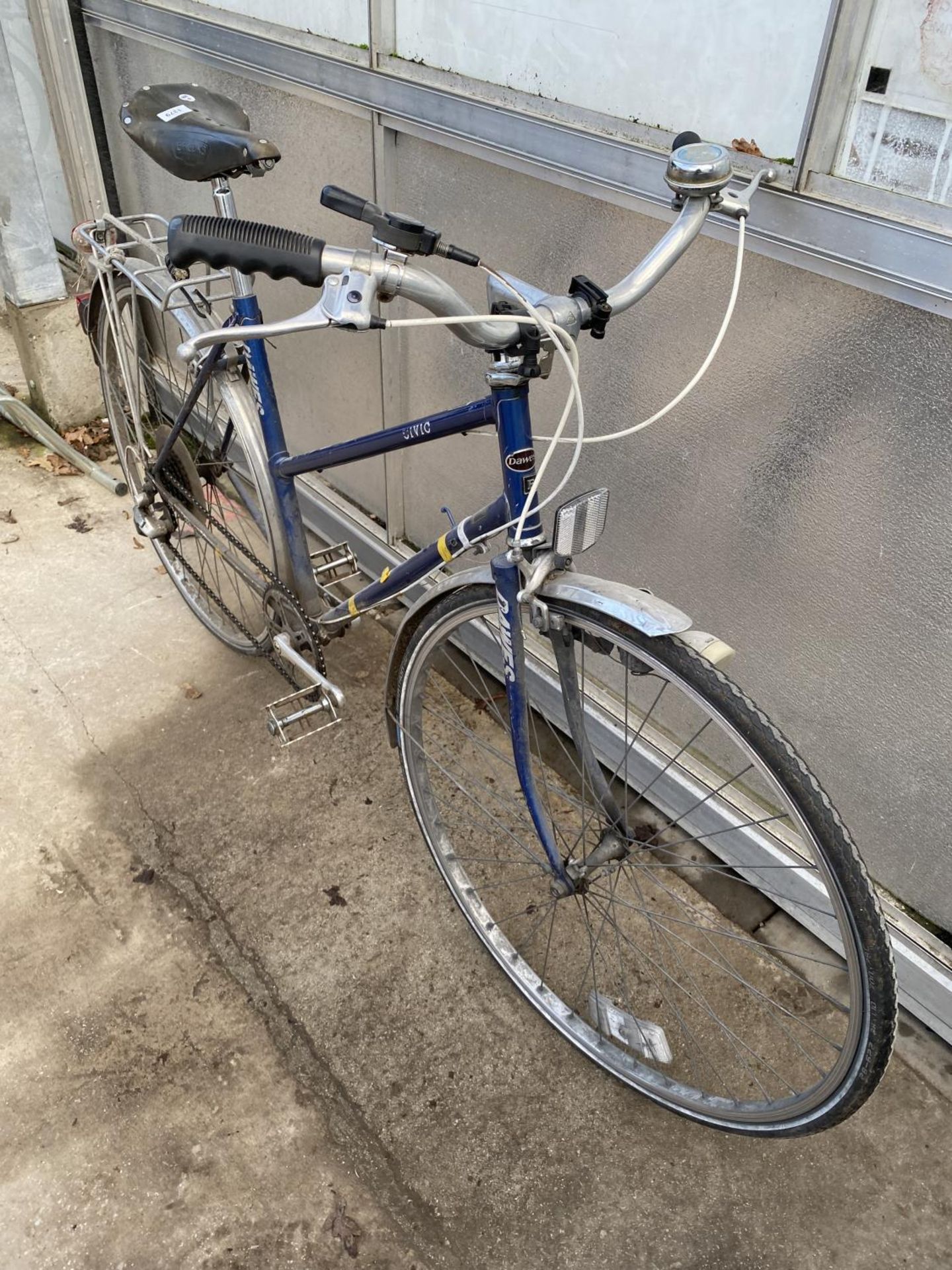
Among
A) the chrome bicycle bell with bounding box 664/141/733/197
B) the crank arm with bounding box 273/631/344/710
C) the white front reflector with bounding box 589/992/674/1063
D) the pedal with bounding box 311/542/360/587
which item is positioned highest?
the chrome bicycle bell with bounding box 664/141/733/197

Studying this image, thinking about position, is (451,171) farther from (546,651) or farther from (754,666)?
(754,666)

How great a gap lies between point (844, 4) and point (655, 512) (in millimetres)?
1109

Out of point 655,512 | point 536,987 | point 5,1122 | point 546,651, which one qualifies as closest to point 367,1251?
point 536,987

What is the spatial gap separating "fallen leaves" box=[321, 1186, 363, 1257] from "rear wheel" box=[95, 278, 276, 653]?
5.10ft

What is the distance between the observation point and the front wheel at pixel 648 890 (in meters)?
2.02

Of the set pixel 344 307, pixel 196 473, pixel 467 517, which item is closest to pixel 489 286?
pixel 344 307

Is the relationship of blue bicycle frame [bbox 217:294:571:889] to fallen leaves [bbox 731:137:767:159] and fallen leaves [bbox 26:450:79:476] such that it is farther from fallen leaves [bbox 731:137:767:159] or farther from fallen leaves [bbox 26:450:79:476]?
fallen leaves [bbox 26:450:79:476]

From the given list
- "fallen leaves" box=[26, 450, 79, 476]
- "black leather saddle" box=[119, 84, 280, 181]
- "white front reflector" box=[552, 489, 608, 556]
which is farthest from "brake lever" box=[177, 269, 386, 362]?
"fallen leaves" box=[26, 450, 79, 476]

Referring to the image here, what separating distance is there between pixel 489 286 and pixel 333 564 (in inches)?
50.7

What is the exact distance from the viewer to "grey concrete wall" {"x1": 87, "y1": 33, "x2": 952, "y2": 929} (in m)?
1.92

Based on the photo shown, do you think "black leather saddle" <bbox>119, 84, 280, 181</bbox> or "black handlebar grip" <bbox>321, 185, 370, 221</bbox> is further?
"black leather saddle" <bbox>119, 84, 280, 181</bbox>

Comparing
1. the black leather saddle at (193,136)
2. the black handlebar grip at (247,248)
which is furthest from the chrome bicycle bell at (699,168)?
the black leather saddle at (193,136)

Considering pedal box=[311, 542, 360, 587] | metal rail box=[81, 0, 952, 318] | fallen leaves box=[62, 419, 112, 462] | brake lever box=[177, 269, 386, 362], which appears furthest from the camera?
fallen leaves box=[62, 419, 112, 462]

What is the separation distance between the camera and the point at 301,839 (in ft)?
8.91
